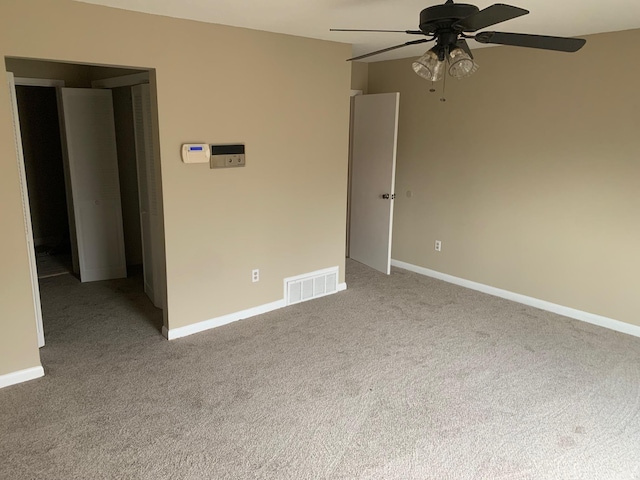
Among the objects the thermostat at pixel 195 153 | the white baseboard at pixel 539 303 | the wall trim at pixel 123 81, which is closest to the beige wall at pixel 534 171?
the white baseboard at pixel 539 303

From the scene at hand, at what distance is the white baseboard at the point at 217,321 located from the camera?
12.4ft

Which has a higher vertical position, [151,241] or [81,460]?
[151,241]

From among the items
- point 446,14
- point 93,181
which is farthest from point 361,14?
point 93,181

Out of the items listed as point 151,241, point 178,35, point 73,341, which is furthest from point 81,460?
point 178,35

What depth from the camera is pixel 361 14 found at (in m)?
3.22

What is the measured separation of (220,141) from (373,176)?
7.20 ft

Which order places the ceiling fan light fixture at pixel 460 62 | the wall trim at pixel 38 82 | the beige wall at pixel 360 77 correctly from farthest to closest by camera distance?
the beige wall at pixel 360 77 < the wall trim at pixel 38 82 < the ceiling fan light fixture at pixel 460 62

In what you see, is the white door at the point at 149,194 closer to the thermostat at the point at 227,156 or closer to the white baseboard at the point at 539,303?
the thermostat at the point at 227,156

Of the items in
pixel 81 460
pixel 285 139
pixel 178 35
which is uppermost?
pixel 178 35

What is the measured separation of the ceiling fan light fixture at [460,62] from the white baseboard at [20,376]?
3.18 m

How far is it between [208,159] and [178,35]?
0.90 metres

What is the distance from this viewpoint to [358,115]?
5.59m

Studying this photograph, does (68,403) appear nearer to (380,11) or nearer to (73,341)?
(73,341)

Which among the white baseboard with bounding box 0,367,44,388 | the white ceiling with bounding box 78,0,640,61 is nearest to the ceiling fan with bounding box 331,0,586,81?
the white ceiling with bounding box 78,0,640,61
